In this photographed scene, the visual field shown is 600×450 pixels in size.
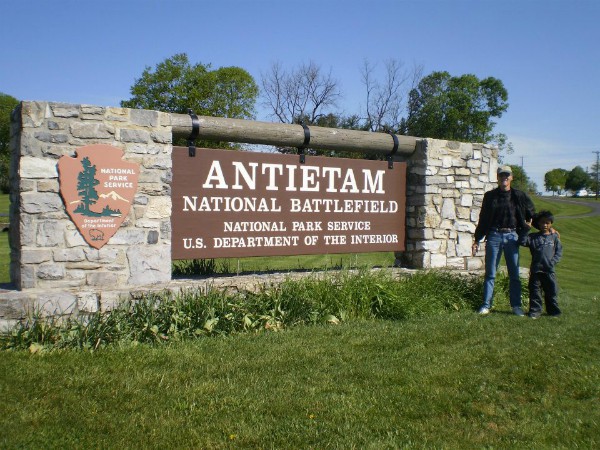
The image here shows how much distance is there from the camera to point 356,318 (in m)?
6.98

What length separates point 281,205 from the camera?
7.67 m

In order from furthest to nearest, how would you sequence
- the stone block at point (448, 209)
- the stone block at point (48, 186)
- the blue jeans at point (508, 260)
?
the stone block at point (448, 209) < the blue jeans at point (508, 260) < the stone block at point (48, 186)

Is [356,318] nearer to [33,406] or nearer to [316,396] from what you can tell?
[316,396]

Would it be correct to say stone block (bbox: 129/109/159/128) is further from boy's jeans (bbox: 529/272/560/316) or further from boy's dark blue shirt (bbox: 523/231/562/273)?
boy's jeans (bbox: 529/272/560/316)

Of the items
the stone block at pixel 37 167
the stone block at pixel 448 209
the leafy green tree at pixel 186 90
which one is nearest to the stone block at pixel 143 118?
the stone block at pixel 37 167

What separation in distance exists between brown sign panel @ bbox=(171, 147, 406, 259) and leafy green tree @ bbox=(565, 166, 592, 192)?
103 m

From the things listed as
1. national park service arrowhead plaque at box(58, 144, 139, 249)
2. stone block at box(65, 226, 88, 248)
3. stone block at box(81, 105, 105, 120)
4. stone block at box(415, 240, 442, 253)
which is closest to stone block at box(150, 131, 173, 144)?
national park service arrowhead plaque at box(58, 144, 139, 249)

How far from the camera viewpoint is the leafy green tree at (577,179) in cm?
9969

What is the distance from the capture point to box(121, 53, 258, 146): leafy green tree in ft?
104

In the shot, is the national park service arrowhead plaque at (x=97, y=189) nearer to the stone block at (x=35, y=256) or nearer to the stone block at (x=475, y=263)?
the stone block at (x=35, y=256)

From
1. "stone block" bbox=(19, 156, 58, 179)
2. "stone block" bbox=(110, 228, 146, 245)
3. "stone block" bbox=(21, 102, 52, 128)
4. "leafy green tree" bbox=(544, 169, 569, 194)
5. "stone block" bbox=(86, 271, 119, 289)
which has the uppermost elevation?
"leafy green tree" bbox=(544, 169, 569, 194)

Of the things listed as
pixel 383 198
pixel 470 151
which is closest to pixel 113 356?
pixel 383 198

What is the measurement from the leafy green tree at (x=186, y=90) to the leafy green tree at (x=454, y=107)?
16.0 metres

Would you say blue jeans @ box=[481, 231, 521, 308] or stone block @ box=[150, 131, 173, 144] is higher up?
stone block @ box=[150, 131, 173, 144]
